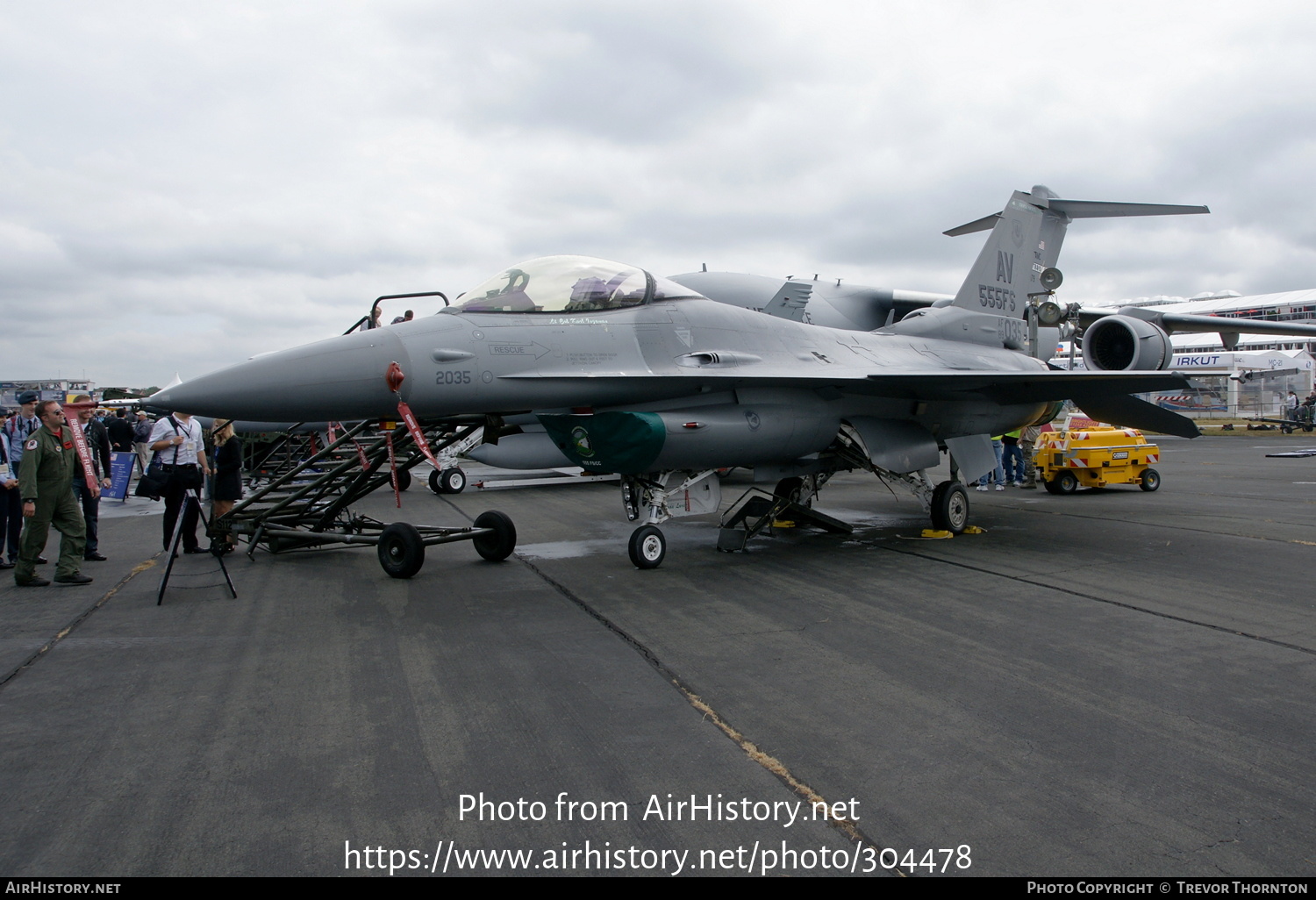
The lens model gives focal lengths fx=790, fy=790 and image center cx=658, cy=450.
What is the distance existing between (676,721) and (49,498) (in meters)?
6.60

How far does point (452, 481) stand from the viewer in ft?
52.3

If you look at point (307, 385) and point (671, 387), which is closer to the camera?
point (307, 385)

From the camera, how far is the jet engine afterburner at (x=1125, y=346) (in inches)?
455

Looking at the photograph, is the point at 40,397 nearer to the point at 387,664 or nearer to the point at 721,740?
the point at 387,664

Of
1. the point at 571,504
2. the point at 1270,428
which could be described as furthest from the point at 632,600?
the point at 1270,428

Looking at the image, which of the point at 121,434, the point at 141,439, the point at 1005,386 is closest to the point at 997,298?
the point at 1005,386

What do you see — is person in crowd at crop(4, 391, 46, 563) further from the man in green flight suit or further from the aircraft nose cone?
the aircraft nose cone

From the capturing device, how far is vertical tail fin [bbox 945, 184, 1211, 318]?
1113 centimetres

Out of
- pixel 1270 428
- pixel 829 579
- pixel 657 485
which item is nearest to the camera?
pixel 829 579

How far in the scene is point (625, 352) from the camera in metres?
7.24

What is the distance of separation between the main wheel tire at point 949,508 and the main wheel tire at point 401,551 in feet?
19.1

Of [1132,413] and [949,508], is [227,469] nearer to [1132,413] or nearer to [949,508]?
[949,508]
